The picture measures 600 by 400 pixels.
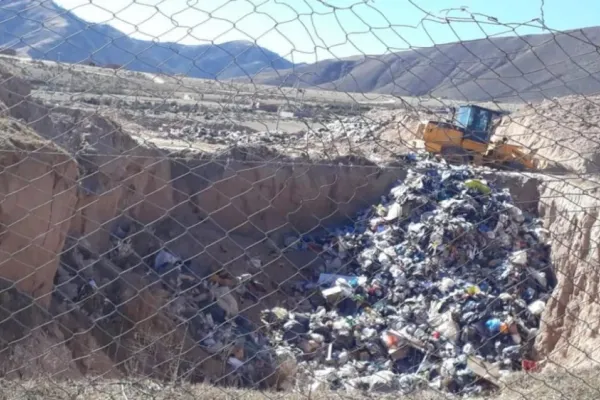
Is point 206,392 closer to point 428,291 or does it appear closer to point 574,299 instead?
point 574,299

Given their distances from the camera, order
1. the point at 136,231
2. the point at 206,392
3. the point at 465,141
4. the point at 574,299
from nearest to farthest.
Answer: the point at 206,392 → the point at 465,141 → the point at 574,299 → the point at 136,231

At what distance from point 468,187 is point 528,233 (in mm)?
1035

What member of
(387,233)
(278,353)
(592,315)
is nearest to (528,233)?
(387,233)

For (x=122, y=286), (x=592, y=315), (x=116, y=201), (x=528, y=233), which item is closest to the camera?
(x=592, y=315)

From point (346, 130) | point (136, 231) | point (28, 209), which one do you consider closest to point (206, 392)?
point (28, 209)

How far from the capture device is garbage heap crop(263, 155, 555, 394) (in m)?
8.12

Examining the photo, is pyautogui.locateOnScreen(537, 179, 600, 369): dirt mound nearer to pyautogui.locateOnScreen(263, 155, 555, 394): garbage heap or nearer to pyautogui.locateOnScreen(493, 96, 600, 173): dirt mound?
pyautogui.locateOnScreen(263, 155, 555, 394): garbage heap

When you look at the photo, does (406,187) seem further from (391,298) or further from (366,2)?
(366,2)

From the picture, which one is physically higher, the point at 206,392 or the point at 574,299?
the point at 206,392

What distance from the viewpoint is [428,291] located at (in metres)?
9.26

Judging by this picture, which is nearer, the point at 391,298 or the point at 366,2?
the point at 366,2

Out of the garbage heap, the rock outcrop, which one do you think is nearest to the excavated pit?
the rock outcrop

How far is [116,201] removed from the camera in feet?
28.4

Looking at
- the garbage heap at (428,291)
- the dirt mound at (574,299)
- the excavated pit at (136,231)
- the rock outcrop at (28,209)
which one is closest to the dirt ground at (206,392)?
the excavated pit at (136,231)
